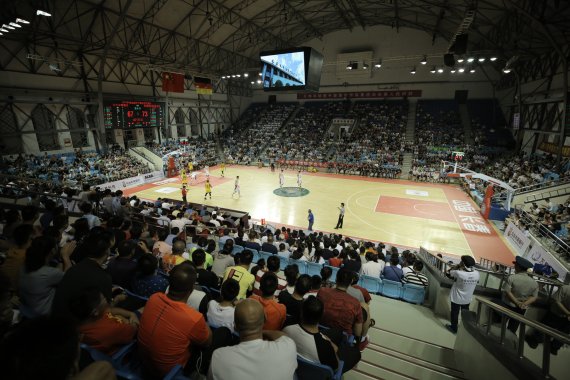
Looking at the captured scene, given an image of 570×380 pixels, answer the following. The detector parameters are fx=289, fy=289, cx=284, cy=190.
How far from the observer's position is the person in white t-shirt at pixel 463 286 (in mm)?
5098

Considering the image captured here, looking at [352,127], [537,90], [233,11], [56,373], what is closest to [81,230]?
[56,373]

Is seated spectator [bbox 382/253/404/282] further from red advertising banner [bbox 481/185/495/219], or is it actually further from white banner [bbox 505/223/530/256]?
red advertising banner [bbox 481/185/495/219]

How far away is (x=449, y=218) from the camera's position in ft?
52.1

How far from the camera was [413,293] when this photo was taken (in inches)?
267

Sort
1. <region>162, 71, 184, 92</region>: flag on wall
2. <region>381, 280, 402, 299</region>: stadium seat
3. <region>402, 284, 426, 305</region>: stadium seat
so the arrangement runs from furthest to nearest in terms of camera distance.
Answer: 1. <region>162, 71, 184, 92</region>: flag on wall
2. <region>381, 280, 402, 299</region>: stadium seat
3. <region>402, 284, 426, 305</region>: stadium seat

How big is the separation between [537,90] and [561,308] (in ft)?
79.1

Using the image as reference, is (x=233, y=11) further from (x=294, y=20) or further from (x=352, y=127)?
(x=352, y=127)

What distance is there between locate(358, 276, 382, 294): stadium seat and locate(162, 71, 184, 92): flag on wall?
2197cm

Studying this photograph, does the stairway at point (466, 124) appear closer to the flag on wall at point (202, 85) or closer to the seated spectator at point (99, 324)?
the flag on wall at point (202, 85)

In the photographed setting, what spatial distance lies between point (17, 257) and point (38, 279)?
0.87 meters

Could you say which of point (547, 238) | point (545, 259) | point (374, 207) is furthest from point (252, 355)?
point (374, 207)

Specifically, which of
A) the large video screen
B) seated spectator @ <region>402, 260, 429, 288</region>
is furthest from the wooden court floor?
the large video screen

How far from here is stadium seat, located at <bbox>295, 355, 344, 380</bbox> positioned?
2.37 metres

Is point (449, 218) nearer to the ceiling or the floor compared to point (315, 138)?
nearer to the floor
